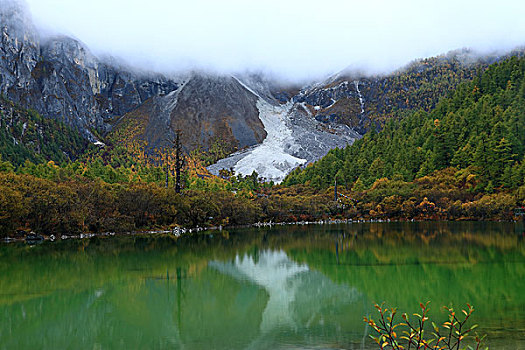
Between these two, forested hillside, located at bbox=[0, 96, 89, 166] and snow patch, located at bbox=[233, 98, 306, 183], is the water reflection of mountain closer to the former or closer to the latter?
forested hillside, located at bbox=[0, 96, 89, 166]

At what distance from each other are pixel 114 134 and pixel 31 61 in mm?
34000

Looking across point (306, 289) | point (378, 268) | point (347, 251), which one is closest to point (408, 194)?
point (347, 251)

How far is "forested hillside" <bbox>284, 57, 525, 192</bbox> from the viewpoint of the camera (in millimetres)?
50656

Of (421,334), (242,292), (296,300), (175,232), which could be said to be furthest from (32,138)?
(421,334)

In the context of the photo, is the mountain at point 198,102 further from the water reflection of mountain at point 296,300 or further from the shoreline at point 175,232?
the water reflection of mountain at point 296,300

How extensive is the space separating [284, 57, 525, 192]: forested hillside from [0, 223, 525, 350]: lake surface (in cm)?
2815

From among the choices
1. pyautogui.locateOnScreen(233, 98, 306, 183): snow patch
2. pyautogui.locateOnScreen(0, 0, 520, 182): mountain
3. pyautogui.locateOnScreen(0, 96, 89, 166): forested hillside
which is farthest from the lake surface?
pyautogui.locateOnScreen(0, 0, 520, 182): mountain

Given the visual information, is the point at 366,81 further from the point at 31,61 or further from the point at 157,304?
the point at 157,304

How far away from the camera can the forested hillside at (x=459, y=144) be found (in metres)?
50.7

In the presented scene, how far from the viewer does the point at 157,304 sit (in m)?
13.0

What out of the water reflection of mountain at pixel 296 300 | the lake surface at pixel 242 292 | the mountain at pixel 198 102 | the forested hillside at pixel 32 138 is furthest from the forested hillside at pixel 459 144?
the forested hillside at pixel 32 138

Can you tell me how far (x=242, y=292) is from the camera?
14.7 m

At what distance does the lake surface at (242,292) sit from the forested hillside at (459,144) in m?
28.1

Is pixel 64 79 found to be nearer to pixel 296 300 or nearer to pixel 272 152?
pixel 272 152
